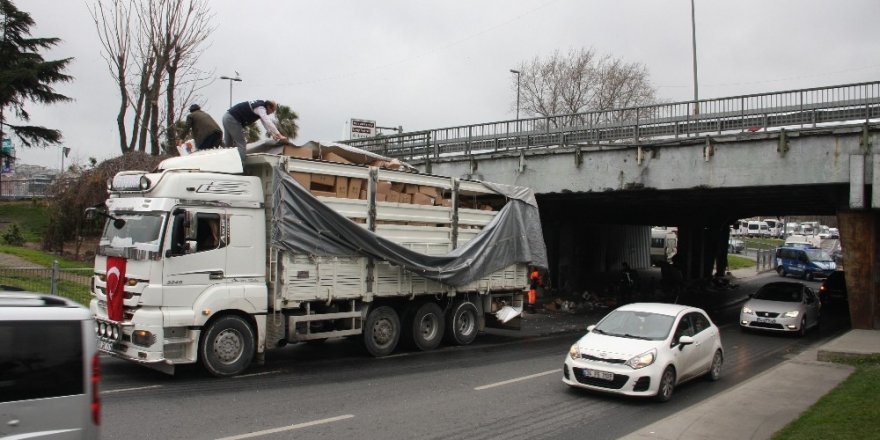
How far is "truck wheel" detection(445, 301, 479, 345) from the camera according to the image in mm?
14398

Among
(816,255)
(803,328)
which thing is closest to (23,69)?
(803,328)

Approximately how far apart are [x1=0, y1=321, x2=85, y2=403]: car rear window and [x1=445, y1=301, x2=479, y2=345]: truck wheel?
402 inches

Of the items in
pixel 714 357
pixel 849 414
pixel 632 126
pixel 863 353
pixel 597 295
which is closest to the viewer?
pixel 849 414

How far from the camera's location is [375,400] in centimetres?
918

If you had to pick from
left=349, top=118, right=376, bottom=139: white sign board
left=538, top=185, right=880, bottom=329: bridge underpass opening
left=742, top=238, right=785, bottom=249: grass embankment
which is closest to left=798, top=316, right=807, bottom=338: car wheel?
left=538, top=185, right=880, bottom=329: bridge underpass opening

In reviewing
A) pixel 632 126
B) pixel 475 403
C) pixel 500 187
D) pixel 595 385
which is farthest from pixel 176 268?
pixel 632 126

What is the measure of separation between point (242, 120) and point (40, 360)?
315 inches

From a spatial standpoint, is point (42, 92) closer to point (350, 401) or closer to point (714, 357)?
point (350, 401)

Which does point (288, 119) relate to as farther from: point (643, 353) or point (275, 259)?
point (643, 353)

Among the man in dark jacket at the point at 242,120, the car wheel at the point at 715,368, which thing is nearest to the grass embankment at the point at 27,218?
the man in dark jacket at the point at 242,120

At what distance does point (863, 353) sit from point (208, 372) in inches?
513

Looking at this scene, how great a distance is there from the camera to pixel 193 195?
10.2 meters

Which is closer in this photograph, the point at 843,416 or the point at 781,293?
the point at 843,416

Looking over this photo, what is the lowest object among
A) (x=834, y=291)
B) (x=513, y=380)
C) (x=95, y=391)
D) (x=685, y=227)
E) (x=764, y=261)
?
(x=764, y=261)
